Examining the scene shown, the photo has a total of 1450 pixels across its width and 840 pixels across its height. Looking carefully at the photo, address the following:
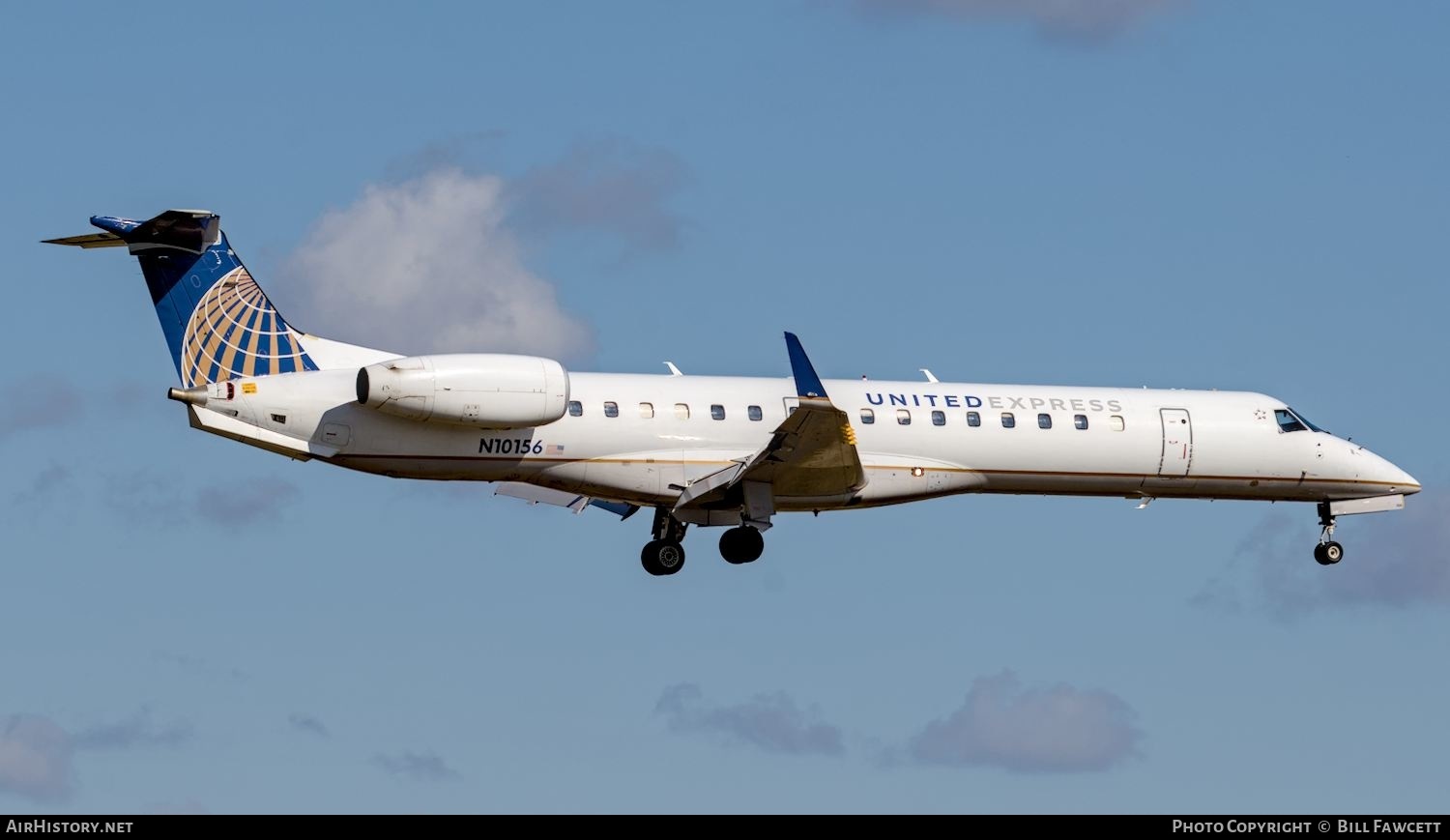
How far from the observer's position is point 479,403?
28516 millimetres

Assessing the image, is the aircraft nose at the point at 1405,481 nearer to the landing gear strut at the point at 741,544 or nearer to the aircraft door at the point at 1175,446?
the aircraft door at the point at 1175,446

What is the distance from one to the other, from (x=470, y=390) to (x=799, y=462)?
470 centimetres

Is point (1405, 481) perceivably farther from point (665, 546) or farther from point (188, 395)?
point (188, 395)

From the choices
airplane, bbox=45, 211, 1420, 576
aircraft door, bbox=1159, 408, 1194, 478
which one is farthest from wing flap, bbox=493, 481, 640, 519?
aircraft door, bbox=1159, 408, 1194, 478

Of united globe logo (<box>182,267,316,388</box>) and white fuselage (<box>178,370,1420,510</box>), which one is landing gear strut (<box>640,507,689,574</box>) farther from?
united globe logo (<box>182,267,316,388</box>)

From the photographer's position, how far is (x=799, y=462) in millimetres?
29766

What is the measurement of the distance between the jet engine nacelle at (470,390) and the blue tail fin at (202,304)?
177 centimetres

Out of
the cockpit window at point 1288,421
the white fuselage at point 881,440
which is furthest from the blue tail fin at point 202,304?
the cockpit window at point 1288,421

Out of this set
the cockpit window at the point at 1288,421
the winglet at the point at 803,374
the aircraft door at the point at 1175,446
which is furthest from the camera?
the cockpit window at the point at 1288,421

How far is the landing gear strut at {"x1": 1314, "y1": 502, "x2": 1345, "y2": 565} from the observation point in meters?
34.8

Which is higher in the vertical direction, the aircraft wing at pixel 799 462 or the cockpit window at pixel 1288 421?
the cockpit window at pixel 1288 421

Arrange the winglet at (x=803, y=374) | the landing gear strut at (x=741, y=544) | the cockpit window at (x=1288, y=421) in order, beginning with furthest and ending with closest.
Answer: the cockpit window at (x=1288, y=421), the landing gear strut at (x=741, y=544), the winglet at (x=803, y=374)

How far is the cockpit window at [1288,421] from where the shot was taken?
3431 cm
